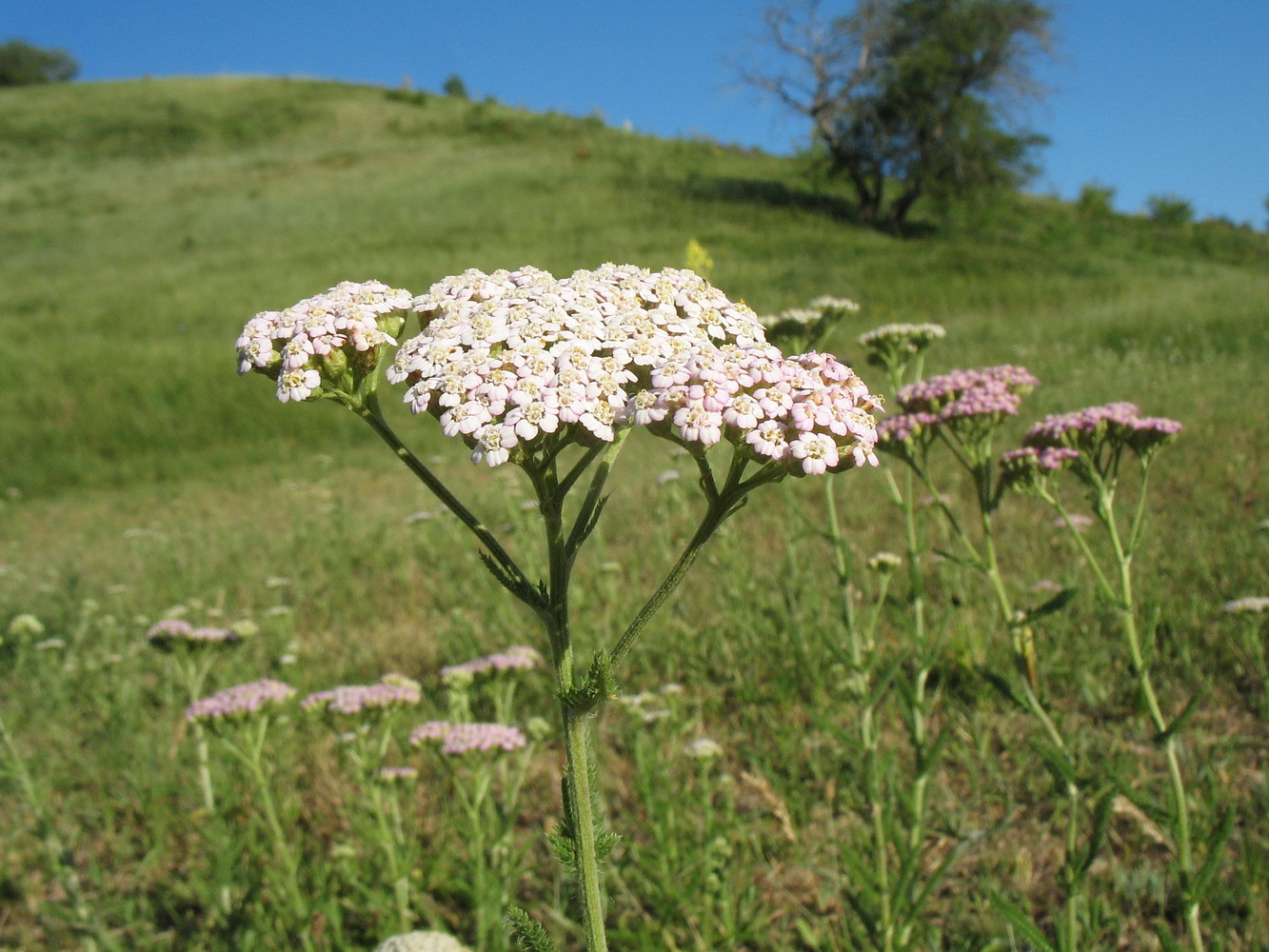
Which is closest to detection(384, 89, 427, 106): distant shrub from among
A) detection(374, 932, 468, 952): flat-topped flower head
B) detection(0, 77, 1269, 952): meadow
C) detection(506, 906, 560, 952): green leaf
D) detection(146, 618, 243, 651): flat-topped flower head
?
detection(0, 77, 1269, 952): meadow

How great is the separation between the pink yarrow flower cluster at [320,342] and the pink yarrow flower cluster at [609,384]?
0.25ft

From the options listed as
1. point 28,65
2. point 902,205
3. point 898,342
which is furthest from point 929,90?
point 28,65

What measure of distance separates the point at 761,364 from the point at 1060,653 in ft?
8.99

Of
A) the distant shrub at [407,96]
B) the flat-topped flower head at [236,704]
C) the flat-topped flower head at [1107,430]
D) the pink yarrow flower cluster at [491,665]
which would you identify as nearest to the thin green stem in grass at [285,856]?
the flat-topped flower head at [236,704]

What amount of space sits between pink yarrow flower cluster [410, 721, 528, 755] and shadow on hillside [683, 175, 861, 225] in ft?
86.2

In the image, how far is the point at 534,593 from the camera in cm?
125

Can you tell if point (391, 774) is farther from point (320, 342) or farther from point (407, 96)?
point (407, 96)

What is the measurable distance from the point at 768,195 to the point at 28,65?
4974cm

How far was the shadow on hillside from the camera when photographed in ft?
89.7

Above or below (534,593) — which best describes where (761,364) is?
above

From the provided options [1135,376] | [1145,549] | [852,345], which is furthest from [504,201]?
[1145,549]

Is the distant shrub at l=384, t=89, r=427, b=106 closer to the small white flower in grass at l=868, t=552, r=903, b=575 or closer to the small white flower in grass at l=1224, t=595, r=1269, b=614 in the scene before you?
the small white flower in grass at l=868, t=552, r=903, b=575

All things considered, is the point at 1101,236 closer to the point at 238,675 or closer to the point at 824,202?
the point at 824,202

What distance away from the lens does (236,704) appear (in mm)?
2447
